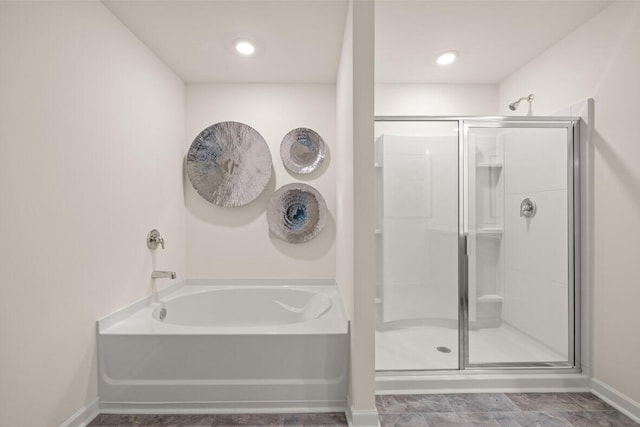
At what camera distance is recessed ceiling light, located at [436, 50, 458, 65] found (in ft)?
7.75

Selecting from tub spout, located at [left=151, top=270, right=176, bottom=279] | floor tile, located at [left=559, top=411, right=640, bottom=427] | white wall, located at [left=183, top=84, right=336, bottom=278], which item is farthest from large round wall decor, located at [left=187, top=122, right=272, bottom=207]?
floor tile, located at [left=559, top=411, right=640, bottom=427]

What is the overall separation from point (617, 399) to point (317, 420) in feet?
5.43

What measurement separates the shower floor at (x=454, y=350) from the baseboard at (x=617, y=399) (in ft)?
0.65

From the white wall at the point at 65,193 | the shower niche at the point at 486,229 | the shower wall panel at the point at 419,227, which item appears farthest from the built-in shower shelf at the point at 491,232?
the white wall at the point at 65,193

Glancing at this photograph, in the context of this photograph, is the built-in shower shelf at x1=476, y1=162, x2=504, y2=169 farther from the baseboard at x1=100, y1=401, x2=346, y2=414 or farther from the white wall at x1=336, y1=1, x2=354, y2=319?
the baseboard at x1=100, y1=401, x2=346, y2=414

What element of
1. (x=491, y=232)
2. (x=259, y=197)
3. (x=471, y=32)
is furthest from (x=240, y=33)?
(x=491, y=232)

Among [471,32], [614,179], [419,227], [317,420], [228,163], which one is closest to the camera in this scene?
[317,420]

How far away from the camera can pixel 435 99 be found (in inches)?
116

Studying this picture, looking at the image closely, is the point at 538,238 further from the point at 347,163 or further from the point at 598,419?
the point at 347,163

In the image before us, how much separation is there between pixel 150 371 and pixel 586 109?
117 inches

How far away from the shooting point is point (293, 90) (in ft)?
9.12

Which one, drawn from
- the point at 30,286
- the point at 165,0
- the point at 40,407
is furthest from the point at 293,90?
the point at 40,407

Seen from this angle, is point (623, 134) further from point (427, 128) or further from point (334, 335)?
point (334, 335)

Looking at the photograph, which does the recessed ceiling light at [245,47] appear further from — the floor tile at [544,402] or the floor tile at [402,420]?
the floor tile at [544,402]
